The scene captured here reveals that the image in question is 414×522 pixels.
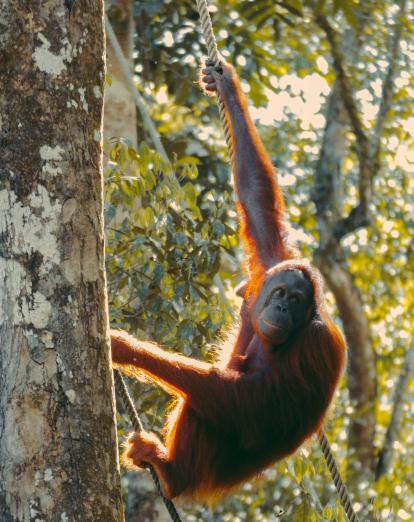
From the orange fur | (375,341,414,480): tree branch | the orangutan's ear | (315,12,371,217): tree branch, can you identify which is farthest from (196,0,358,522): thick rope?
(375,341,414,480): tree branch

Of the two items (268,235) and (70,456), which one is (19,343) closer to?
(70,456)

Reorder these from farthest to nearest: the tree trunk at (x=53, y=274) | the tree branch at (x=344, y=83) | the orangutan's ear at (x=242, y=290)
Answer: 1. the tree branch at (x=344, y=83)
2. the orangutan's ear at (x=242, y=290)
3. the tree trunk at (x=53, y=274)

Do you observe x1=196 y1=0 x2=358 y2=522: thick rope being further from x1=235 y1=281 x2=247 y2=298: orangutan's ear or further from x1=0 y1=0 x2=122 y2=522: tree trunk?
x1=0 y1=0 x2=122 y2=522: tree trunk

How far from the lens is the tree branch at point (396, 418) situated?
8.34 metres

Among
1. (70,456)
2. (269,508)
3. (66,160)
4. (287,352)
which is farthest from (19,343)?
(269,508)

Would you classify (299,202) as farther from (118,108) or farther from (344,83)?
(118,108)

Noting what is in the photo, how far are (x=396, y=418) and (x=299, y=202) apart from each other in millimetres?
2199

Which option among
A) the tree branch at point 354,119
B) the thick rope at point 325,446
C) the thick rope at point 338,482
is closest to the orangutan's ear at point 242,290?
the thick rope at point 325,446

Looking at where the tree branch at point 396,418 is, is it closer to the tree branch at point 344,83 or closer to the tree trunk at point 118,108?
the tree branch at point 344,83

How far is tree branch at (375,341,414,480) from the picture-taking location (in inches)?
328

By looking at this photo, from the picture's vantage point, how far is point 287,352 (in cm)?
402

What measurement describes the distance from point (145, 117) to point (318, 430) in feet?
7.06

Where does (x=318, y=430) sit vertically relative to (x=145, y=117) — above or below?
below

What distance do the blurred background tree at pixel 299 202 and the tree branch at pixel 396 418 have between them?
0.06ft
